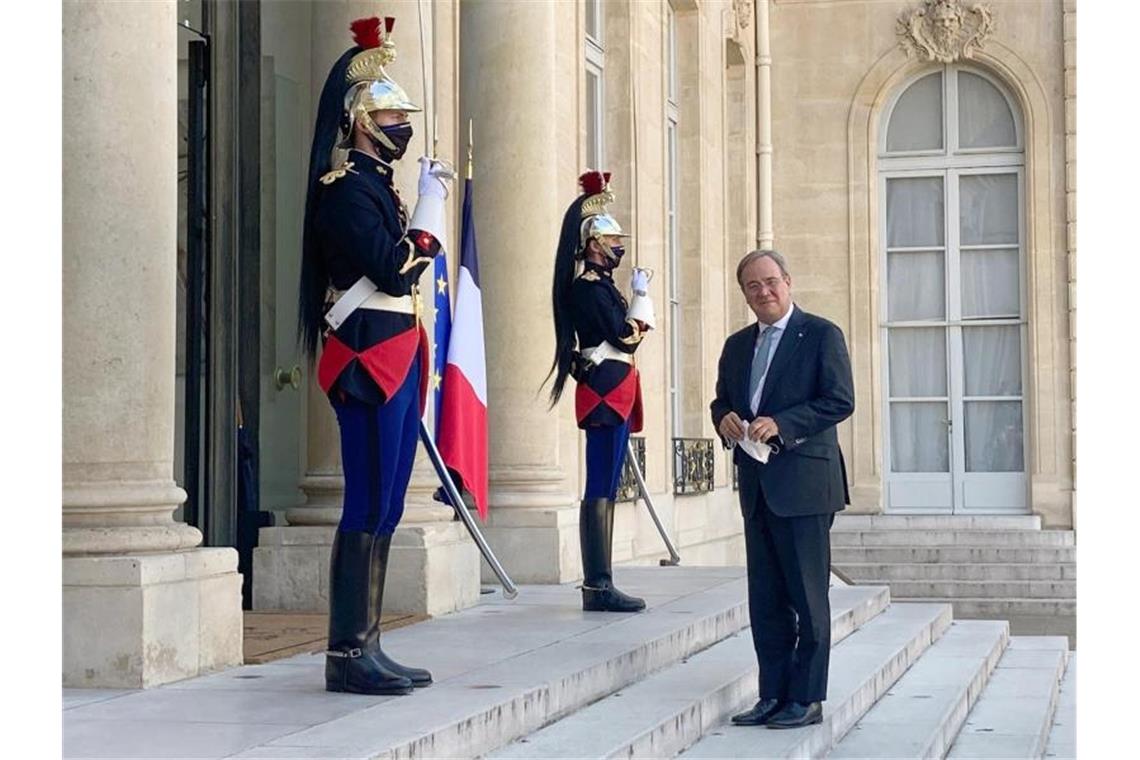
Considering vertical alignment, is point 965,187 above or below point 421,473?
above

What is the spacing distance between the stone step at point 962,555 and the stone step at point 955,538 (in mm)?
148

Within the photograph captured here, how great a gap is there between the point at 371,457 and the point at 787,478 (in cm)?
129

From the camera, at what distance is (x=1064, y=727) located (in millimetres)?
7277

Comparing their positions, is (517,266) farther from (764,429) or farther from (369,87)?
(369,87)

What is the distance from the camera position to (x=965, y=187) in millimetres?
17094

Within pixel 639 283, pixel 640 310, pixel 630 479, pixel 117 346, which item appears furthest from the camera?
pixel 630 479

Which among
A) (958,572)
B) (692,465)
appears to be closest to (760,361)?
(692,465)

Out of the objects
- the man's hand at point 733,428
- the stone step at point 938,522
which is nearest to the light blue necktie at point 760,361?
the man's hand at point 733,428

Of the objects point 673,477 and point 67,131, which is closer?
point 67,131

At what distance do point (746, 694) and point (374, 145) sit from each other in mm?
2455

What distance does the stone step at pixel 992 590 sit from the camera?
15062mm

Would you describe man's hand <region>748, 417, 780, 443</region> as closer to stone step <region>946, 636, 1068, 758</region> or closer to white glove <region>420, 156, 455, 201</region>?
white glove <region>420, 156, 455, 201</region>
